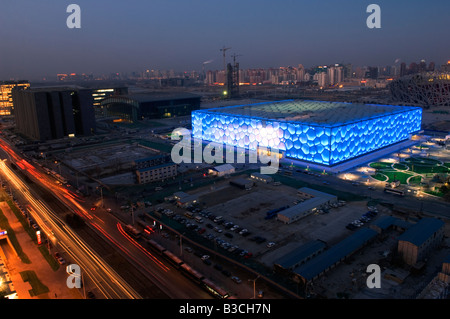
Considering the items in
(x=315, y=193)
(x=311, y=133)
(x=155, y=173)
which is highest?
(x=311, y=133)

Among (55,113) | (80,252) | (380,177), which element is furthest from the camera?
(55,113)

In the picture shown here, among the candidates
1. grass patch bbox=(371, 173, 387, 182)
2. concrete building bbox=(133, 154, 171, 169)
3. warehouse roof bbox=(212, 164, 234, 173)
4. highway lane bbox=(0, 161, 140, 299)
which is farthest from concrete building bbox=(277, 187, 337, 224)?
concrete building bbox=(133, 154, 171, 169)

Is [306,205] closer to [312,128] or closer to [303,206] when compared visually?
[303,206]

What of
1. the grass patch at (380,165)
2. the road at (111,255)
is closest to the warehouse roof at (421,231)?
the road at (111,255)

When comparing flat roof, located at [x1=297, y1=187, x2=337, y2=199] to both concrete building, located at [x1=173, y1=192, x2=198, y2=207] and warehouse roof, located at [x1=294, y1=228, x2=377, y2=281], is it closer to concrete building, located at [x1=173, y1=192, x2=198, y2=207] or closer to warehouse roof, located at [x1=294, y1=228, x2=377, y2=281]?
warehouse roof, located at [x1=294, y1=228, x2=377, y2=281]

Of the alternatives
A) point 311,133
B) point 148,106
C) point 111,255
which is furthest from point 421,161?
point 148,106

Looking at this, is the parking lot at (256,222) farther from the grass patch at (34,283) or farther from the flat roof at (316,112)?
the flat roof at (316,112)
